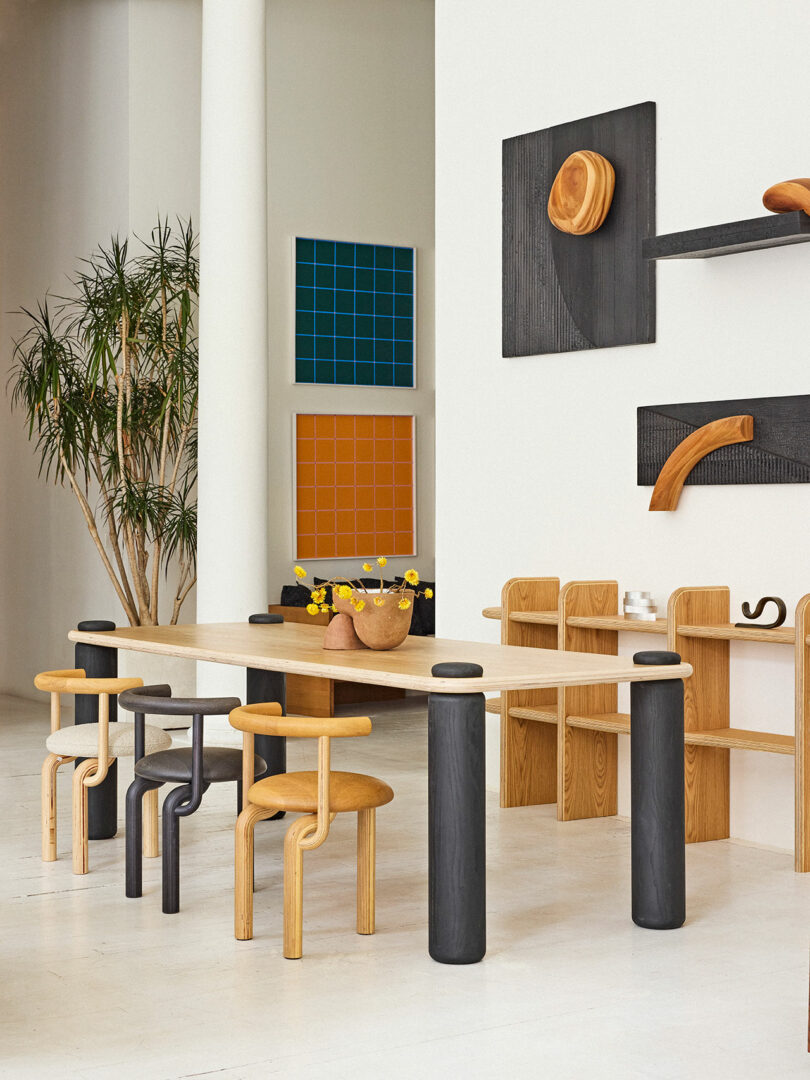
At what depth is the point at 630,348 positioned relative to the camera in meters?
5.46

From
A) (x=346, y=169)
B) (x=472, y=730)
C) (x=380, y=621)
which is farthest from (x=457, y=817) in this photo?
(x=346, y=169)

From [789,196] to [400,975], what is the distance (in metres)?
2.69

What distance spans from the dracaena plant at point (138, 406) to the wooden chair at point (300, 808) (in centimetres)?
388

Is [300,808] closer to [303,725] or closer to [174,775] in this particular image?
[303,725]

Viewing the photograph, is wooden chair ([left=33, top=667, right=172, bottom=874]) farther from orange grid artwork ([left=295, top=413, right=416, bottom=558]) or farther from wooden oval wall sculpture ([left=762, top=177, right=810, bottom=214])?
orange grid artwork ([left=295, top=413, right=416, bottom=558])

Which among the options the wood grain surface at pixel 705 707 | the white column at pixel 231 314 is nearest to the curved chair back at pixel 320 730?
the wood grain surface at pixel 705 707

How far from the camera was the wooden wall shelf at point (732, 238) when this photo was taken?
452 cm

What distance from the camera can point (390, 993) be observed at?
339cm

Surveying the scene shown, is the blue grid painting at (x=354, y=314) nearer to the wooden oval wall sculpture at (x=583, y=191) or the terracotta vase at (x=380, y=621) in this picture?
the wooden oval wall sculpture at (x=583, y=191)

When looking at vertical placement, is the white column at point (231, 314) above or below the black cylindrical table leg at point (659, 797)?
above

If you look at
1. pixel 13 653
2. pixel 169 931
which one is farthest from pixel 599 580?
pixel 13 653

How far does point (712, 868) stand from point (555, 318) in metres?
2.25

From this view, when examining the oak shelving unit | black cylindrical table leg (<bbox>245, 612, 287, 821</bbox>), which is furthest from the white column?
the oak shelving unit

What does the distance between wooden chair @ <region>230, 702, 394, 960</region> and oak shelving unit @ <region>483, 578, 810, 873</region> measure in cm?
150
